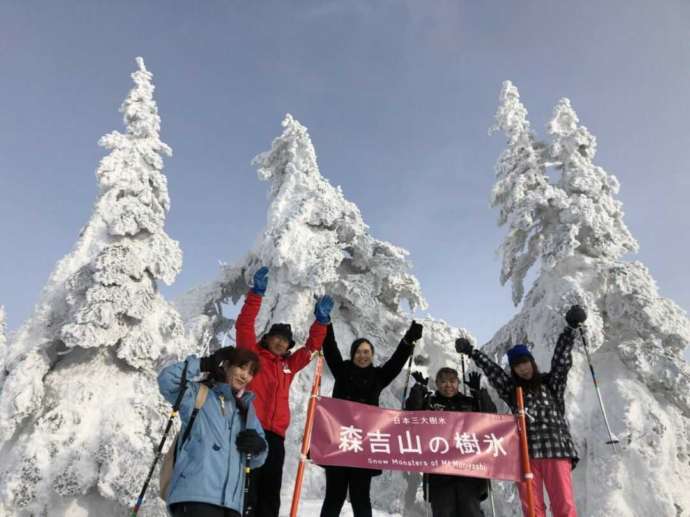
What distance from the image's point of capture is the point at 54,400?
11891 mm

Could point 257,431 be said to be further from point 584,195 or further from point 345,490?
point 584,195

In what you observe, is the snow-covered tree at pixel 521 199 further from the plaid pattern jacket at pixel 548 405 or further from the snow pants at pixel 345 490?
the snow pants at pixel 345 490

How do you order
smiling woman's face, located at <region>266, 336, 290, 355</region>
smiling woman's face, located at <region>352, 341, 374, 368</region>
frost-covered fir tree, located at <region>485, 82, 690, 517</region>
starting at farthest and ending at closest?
frost-covered fir tree, located at <region>485, 82, 690, 517</region> < smiling woman's face, located at <region>352, 341, 374, 368</region> < smiling woman's face, located at <region>266, 336, 290, 355</region>

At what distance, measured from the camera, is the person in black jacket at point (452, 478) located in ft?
16.7

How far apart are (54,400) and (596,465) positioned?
14609 mm

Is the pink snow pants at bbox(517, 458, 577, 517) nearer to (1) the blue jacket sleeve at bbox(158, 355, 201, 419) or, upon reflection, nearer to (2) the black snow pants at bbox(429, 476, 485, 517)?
(2) the black snow pants at bbox(429, 476, 485, 517)

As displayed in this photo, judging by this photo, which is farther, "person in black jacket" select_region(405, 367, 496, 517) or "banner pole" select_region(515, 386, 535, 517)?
"person in black jacket" select_region(405, 367, 496, 517)

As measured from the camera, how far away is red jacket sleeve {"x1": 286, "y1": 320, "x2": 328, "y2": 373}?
559 centimetres

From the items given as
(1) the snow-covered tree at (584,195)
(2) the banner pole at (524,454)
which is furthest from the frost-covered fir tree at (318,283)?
(2) the banner pole at (524,454)

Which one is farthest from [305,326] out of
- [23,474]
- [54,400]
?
[23,474]

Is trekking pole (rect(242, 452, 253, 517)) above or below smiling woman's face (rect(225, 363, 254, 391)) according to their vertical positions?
below

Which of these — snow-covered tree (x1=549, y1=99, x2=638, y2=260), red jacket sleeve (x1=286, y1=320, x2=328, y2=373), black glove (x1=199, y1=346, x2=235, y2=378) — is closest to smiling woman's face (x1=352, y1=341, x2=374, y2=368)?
red jacket sleeve (x1=286, y1=320, x2=328, y2=373)

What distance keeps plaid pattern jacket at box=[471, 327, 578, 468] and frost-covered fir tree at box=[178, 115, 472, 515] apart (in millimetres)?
12084

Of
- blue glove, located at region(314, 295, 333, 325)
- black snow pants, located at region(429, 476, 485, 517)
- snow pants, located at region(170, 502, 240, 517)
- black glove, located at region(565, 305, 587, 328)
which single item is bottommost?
snow pants, located at region(170, 502, 240, 517)
